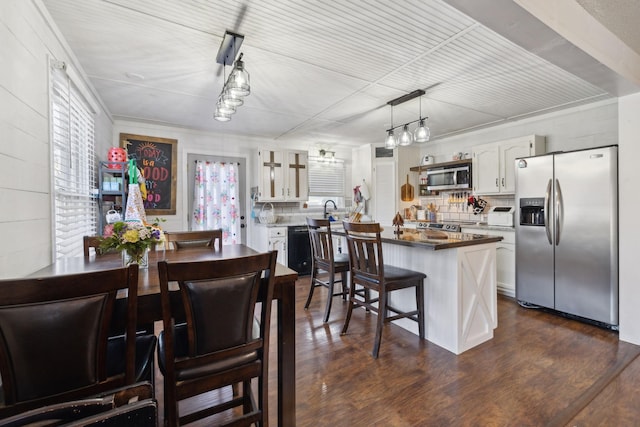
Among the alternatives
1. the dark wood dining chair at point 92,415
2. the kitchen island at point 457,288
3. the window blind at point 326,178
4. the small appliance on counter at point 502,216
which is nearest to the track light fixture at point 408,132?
the kitchen island at point 457,288

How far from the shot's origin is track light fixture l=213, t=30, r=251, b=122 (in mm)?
2094

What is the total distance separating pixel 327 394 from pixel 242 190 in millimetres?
3745

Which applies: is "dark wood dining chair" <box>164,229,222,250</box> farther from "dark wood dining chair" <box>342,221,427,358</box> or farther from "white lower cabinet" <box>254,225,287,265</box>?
"white lower cabinet" <box>254,225,287,265</box>

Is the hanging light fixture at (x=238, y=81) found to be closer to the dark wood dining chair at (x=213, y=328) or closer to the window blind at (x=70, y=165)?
the window blind at (x=70, y=165)

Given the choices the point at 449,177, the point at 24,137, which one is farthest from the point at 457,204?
the point at 24,137

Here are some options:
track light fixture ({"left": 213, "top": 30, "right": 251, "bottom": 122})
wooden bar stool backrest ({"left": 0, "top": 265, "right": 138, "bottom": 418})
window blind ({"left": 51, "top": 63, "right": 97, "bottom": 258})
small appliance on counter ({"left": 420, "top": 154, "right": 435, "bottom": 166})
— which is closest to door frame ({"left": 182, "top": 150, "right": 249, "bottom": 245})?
window blind ({"left": 51, "top": 63, "right": 97, "bottom": 258})

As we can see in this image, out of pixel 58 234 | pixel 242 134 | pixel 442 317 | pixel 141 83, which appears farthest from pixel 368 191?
pixel 58 234

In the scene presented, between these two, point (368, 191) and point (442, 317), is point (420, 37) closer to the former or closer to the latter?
point (442, 317)

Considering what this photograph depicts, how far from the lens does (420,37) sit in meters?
2.17

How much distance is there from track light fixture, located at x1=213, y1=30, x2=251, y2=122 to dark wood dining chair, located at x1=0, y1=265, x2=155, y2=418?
154 cm

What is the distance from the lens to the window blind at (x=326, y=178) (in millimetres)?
5734

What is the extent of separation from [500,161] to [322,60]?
3048mm

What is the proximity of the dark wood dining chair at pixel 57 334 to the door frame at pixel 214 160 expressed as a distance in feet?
12.6

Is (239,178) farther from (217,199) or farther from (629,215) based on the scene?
(629,215)
